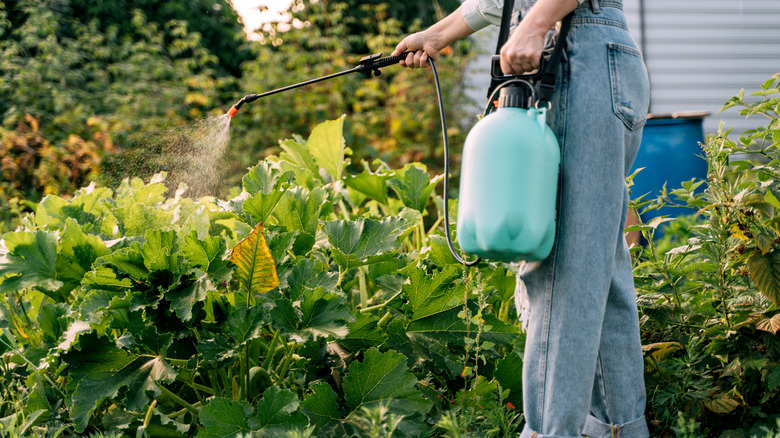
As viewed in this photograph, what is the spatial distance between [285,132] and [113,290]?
363cm

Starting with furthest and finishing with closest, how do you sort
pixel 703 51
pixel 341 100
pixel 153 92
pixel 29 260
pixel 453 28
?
pixel 703 51
pixel 341 100
pixel 153 92
pixel 29 260
pixel 453 28

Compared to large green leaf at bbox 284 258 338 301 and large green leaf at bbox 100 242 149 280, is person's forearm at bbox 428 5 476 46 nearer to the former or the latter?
large green leaf at bbox 284 258 338 301

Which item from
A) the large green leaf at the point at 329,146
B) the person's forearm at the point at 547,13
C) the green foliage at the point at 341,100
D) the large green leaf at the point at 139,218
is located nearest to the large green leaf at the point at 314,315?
the large green leaf at the point at 139,218

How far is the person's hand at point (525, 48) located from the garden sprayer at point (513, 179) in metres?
0.03

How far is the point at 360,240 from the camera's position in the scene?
1.72 metres

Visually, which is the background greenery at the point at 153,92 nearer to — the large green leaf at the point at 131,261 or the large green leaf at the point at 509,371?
the large green leaf at the point at 131,261

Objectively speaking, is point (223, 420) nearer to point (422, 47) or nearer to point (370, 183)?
point (422, 47)

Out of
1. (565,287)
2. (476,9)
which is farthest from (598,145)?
(476,9)

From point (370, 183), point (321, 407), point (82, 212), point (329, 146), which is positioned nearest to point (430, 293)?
point (321, 407)

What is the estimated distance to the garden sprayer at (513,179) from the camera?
1.18 m

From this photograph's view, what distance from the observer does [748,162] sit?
1.57 meters

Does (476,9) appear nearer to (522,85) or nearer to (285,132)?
(522,85)

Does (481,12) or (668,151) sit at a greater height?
(481,12)

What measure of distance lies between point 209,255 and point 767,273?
1.30 meters
